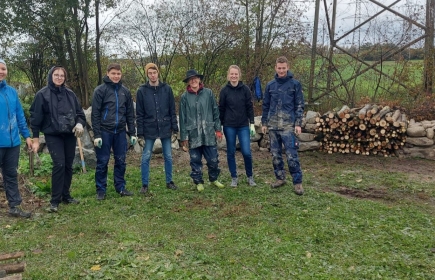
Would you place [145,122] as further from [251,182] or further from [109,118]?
[251,182]

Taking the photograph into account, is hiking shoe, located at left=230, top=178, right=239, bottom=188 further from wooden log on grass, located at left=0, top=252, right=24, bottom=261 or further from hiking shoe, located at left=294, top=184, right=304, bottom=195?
wooden log on grass, located at left=0, top=252, right=24, bottom=261

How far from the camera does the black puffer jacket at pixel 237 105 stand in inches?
227

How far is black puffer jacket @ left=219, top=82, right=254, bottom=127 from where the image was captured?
18.9 ft

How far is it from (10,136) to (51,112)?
0.53 m

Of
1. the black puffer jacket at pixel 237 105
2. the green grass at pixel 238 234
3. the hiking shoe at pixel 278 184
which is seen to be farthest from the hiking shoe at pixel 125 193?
the hiking shoe at pixel 278 184

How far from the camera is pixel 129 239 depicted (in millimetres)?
4008

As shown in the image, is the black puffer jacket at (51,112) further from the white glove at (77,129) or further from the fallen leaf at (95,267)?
the fallen leaf at (95,267)

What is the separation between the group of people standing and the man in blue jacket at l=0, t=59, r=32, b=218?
11 mm

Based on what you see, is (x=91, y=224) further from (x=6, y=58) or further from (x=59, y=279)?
(x=6, y=58)

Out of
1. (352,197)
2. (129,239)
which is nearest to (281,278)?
(129,239)

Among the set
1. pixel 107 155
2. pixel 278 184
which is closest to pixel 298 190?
pixel 278 184

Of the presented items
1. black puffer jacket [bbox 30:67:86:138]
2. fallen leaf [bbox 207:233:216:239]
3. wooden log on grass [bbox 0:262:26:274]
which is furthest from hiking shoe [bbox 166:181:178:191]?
wooden log on grass [bbox 0:262:26:274]

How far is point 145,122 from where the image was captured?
5.61m

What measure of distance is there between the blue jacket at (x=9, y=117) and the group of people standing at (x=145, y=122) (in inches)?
0.5
